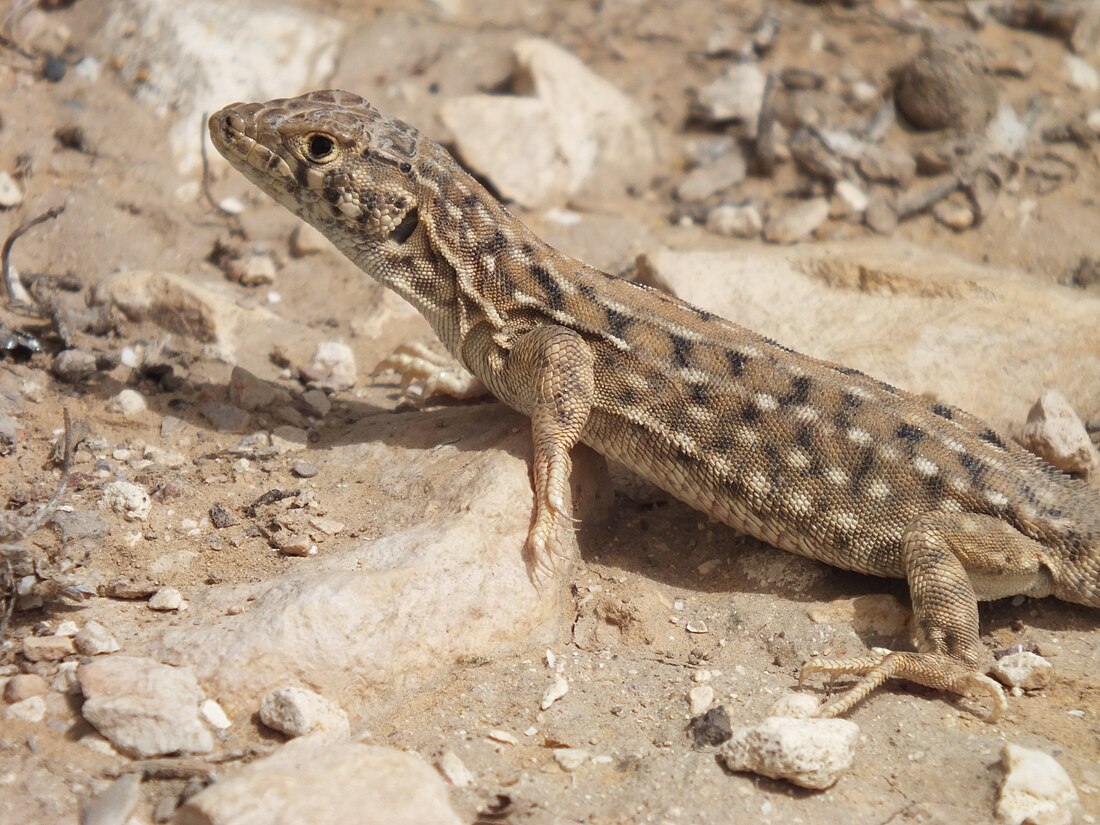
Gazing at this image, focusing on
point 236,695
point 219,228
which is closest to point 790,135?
point 219,228

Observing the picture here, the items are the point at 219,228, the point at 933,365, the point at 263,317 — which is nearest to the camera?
the point at 933,365

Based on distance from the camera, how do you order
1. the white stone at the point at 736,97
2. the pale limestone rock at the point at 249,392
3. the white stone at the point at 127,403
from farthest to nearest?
the white stone at the point at 736,97 → the pale limestone rock at the point at 249,392 → the white stone at the point at 127,403

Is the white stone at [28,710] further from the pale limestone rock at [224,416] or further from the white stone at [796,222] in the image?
the white stone at [796,222]

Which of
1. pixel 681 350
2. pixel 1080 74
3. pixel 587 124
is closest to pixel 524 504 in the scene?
pixel 681 350

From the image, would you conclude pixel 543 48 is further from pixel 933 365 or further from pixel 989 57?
pixel 933 365

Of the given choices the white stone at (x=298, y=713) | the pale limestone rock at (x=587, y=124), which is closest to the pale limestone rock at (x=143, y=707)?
the white stone at (x=298, y=713)

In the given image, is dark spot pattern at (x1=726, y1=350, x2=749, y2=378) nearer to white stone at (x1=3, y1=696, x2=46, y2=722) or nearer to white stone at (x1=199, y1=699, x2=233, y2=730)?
white stone at (x1=199, y1=699, x2=233, y2=730)
